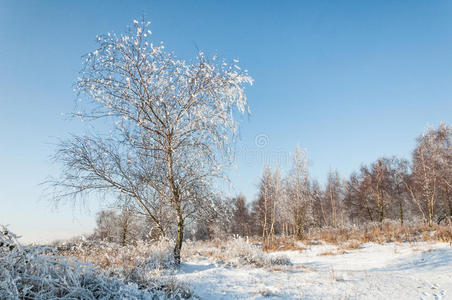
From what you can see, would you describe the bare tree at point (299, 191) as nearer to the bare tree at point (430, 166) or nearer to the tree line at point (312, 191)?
the tree line at point (312, 191)

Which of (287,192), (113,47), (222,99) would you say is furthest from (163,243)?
(287,192)

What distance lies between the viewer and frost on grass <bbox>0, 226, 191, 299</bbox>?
233 centimetres

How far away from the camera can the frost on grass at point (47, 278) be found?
7.66ft

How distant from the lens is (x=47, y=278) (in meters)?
2.62

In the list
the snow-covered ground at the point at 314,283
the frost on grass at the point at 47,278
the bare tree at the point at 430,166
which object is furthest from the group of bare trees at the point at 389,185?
the frost on grass at the point at 47,278

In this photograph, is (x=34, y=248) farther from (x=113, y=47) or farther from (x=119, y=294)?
(x=113, y=47)

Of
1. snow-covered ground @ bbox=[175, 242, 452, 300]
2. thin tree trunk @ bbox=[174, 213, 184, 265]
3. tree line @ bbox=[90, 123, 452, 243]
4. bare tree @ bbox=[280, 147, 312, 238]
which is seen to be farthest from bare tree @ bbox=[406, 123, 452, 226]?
thin tree trunk @ bbox=[174, 213, 184, 265]

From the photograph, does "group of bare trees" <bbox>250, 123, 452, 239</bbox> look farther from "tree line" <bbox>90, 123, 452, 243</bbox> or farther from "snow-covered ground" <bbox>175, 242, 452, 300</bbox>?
"snow-covered ground" <bbox>175, 242, 452, 300</bbox>

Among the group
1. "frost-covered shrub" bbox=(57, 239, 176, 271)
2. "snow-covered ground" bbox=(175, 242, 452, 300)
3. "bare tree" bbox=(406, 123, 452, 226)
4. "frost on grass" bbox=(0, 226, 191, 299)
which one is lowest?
"snow-covered ground" bbox=(175, 242, 452, 300)

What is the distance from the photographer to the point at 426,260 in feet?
23.0

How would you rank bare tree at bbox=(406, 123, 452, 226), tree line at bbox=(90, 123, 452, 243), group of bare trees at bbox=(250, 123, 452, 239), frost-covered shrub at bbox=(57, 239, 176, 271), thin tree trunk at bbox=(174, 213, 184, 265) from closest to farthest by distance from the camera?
1. frost-covered shrub at bbox=(57, 239, 176, 271)
2. thin tree trunk at bbox=(174, 213, 184, 265)
3. tree line at bbox=(90, 123, 452, 243)
4. bare tree at bbox=(406, 123, 452, 226)
5. group of bare trees at bbox=(250, 123, 452, 239)

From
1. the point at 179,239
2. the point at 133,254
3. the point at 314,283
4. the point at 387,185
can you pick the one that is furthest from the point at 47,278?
the point at 387,185

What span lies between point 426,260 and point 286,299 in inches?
234

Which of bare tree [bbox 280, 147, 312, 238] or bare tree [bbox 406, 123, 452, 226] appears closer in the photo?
bare tree [bbox 406, 123, 452, 226]
